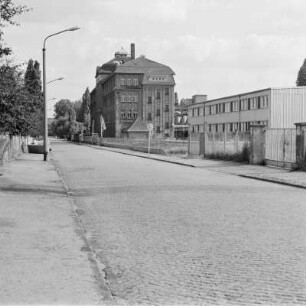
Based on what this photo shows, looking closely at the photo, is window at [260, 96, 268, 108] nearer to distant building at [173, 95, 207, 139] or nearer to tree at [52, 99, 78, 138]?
distant building at [173, 95, 207, 139]

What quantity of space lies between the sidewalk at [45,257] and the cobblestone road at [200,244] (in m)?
0.25

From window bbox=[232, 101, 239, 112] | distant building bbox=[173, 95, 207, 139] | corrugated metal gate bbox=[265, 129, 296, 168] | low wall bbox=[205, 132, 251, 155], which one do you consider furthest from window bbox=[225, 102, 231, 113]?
corrugated metal gate bbox=[265, 129, 296, 168]

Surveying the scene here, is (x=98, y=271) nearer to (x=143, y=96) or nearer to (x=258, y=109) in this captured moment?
(x=258, y=109)

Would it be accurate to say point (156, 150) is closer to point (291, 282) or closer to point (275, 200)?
point (275, 200)

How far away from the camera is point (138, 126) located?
112 metres

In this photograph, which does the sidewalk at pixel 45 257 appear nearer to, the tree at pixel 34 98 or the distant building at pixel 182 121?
the tree at pixel 34 98

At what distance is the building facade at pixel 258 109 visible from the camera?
65375mm

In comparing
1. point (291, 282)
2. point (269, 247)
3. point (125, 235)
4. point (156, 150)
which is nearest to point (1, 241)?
point (125, 235)

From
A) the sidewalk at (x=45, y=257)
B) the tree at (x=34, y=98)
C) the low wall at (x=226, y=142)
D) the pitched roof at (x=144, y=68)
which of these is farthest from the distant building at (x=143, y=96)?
the sidewalk at (x=45, y=257)

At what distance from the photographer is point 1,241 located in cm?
860

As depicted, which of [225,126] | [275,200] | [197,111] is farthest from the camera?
[197,111]

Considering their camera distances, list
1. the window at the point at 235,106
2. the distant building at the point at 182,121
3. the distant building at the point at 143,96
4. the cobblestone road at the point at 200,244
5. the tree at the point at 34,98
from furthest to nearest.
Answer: the distant building at the point at 143,96 < the distant building at the point at 182,121 < the window at the point at 235,106 < the tree at the point at 34,98 < the cobblestone road at the point at 200,244

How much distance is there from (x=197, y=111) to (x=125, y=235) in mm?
93779

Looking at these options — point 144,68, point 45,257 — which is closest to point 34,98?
point 45,257
